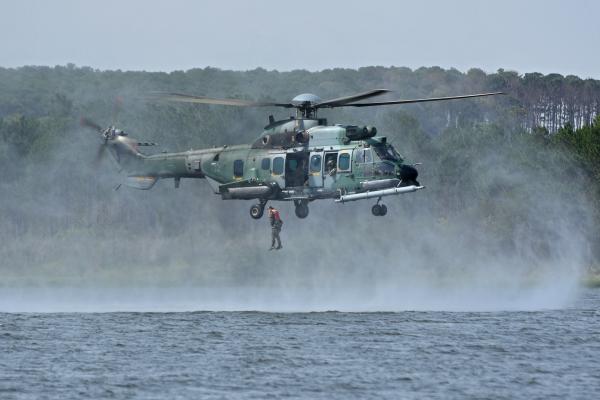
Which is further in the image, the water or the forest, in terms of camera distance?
the forest

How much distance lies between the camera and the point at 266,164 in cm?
5219

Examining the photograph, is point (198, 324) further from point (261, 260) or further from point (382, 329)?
point (261, 260)

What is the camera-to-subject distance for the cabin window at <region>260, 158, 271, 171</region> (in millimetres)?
52125

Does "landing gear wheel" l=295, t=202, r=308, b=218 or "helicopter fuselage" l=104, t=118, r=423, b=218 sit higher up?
"helicopter fuselage" l=104, t=118, r=423, b=218

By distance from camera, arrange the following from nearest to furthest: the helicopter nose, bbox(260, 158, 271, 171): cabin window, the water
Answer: the water, the helicopter nose, bbox(260, 158, 271, 171): cabin window

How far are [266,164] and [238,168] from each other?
4.75 ft

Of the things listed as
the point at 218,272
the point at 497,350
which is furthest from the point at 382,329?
the point at 218,272

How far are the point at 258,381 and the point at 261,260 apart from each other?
4208cm

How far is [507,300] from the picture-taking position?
6862 cm

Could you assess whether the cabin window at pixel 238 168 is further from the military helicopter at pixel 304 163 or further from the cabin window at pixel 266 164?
the cabin window at pixel 266 164

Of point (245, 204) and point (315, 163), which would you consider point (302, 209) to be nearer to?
point (315, 163)

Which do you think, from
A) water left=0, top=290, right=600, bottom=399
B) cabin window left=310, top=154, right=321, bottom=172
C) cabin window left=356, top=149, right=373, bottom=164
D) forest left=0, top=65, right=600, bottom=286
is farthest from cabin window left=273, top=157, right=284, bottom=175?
forest left=0, top=65, right=600, bottom=286

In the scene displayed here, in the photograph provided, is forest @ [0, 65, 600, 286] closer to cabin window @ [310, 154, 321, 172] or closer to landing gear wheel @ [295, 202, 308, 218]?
landing gear wheel @ [295, 202, 308, 218]

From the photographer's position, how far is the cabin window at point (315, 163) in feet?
168
